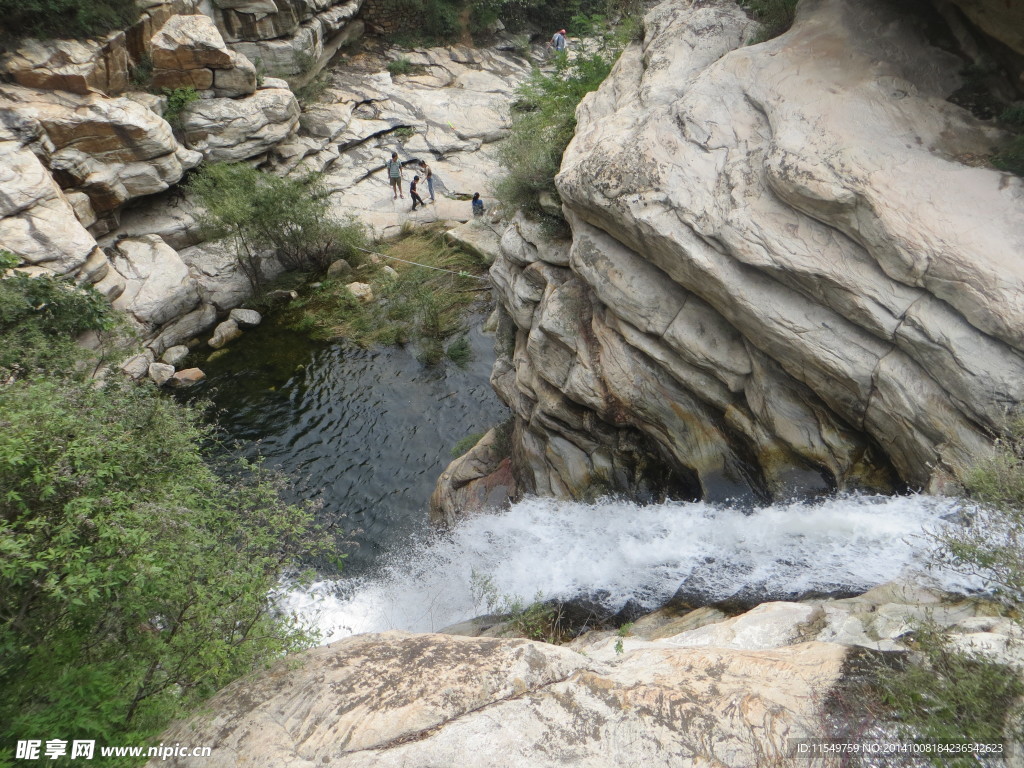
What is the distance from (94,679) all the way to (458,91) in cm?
3626

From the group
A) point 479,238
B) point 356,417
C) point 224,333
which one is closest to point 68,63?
point 224,333

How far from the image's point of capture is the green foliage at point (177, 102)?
2466cm

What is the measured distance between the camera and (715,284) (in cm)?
963

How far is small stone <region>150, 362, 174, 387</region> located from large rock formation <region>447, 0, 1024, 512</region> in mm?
13450

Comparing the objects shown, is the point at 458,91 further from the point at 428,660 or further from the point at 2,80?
the point at 428,660

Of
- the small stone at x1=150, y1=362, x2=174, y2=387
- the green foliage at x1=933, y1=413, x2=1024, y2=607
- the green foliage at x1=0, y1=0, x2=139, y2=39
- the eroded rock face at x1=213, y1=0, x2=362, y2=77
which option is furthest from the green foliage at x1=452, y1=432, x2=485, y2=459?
the eroded rock face at x1=213, y1=0, x2=362, y2=77

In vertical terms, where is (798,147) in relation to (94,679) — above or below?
above

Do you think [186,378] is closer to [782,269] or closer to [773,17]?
[782,269]

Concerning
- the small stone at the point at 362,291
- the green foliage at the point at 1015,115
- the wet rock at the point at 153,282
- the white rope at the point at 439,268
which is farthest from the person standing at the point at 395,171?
the green foliage at the point at 1015,115

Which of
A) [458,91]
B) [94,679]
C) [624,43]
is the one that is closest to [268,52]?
[458,91]

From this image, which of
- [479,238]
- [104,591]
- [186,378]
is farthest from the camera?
[479,238]

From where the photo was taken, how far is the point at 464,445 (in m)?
17.7

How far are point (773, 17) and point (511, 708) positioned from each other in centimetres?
1348

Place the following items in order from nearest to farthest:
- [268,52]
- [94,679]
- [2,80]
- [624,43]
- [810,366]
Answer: [94,679] < [810,366] < [624,43] < [2,80] < [268,52]
